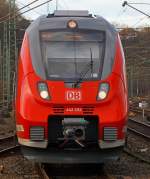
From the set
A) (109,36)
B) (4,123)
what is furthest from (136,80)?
(109,36)

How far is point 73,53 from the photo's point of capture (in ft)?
31.2

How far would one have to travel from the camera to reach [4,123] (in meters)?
22.8

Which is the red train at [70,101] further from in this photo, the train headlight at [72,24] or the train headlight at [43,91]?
the train headlight at [72,24]

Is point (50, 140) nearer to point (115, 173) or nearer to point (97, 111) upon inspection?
point (97, 111)

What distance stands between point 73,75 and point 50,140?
126cm

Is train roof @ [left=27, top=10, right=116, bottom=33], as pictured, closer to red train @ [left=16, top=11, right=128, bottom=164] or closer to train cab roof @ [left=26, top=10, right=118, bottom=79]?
train cab roof @ [left=26, top=10, right=118, bottom=79]

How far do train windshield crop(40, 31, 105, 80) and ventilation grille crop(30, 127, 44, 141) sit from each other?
1.03m

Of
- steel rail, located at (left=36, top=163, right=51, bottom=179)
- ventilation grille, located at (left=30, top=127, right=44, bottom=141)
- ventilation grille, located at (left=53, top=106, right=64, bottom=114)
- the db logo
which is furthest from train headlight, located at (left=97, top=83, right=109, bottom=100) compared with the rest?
steel rail, located at (left=36, top=163, right=51, bottom=179)

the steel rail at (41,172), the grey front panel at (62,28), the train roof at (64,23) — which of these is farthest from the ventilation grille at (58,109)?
the train roof at (64,23)

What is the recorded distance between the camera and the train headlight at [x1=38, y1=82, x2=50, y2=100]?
8720 mm

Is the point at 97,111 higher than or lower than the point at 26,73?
lower

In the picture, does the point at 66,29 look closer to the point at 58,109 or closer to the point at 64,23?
the point at 64,23

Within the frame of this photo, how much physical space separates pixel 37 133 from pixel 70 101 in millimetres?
762

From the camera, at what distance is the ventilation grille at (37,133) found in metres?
8.58
